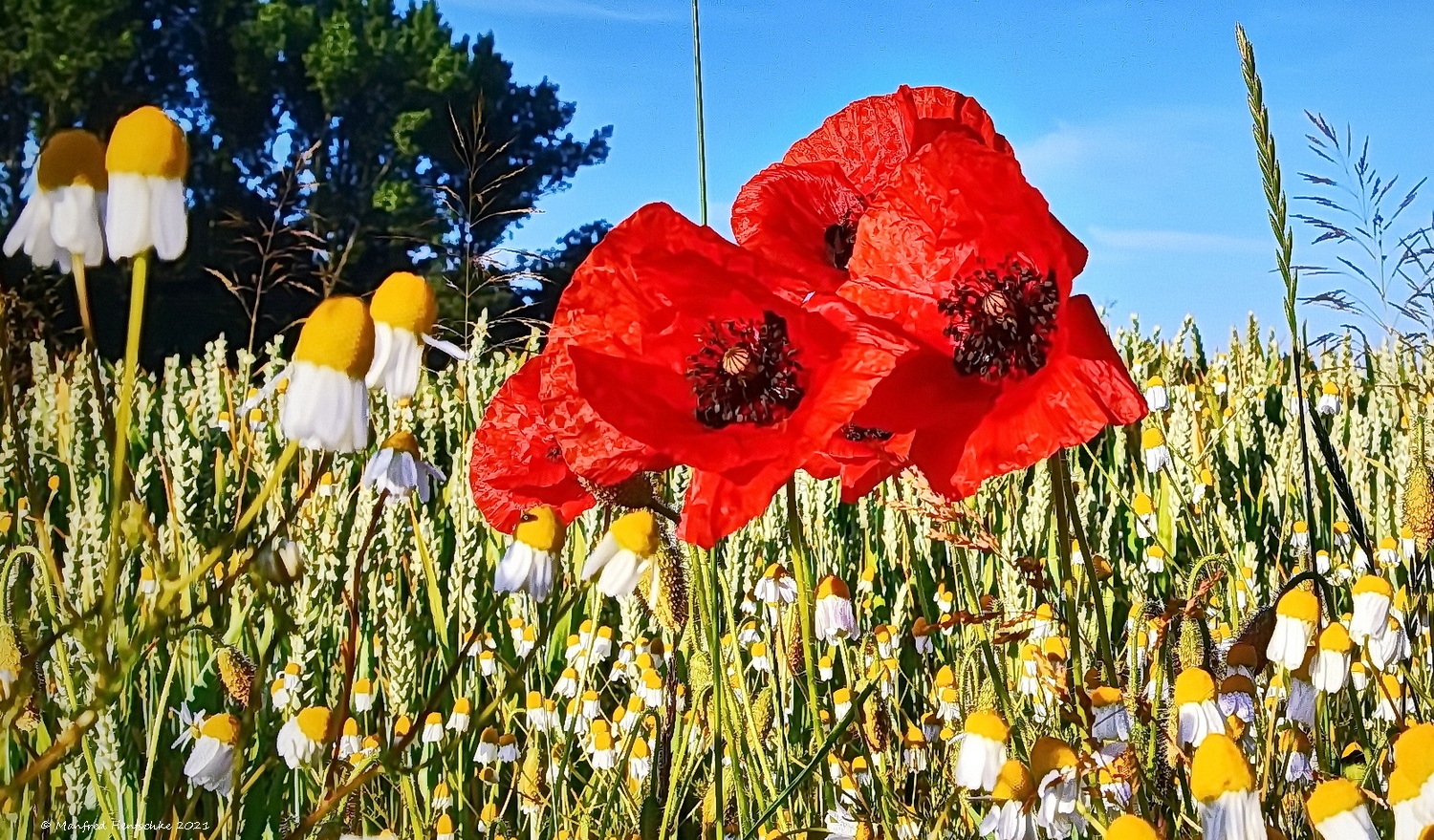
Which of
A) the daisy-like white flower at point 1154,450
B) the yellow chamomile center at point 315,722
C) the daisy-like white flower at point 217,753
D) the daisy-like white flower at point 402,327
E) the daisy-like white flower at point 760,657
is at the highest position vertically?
the daisy-like white flower at point 1154,450

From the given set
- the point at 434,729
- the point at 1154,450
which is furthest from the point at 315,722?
the point at 1154,450

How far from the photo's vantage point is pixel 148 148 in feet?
1.79

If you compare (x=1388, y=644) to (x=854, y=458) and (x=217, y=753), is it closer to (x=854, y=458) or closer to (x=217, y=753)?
(x=854, y=458)

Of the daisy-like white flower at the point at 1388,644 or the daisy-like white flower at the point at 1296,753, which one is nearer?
the daisy-like white flower at the point at 1296,753

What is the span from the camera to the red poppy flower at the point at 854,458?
23.2 inches

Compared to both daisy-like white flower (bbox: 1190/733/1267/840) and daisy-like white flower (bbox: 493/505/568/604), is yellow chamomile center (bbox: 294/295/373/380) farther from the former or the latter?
daisy-like white flower (bbox: 1190/733/1267/840)

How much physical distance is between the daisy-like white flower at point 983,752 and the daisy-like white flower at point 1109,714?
0.07 metres

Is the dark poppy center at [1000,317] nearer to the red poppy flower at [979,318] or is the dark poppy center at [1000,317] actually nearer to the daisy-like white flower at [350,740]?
the red poppy flower at [979,318]

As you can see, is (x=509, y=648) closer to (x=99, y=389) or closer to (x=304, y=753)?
(x=304, y=753)

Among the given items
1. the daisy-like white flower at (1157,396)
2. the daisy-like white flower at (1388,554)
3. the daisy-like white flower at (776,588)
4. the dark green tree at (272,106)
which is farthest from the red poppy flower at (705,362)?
the dark green tree at (272,106)

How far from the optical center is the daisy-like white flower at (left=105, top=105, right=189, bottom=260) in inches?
21.1

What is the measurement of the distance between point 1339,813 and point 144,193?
746mm

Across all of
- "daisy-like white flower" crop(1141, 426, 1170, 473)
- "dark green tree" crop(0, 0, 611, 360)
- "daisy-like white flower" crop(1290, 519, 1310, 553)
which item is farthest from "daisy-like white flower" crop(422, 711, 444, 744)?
"dark green tree" crop(0, 0, 611, 360)

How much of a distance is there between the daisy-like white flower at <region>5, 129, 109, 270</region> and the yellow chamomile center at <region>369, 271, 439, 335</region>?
13cm
